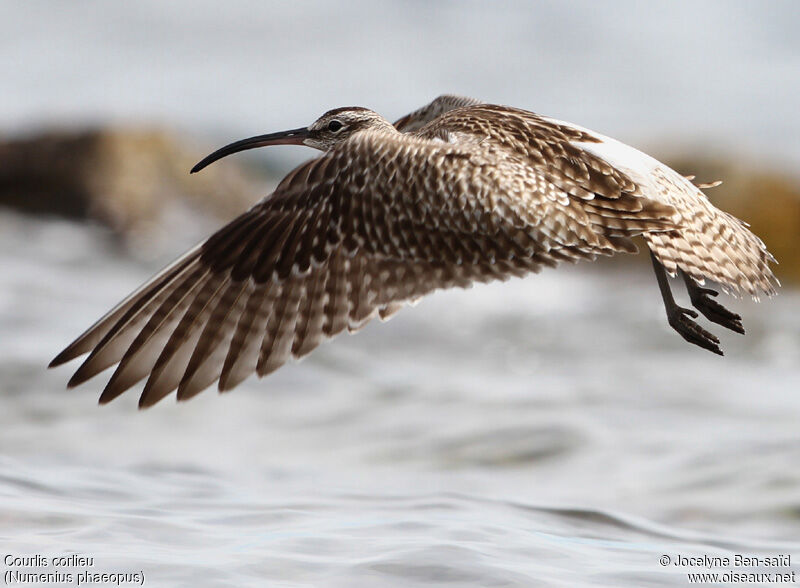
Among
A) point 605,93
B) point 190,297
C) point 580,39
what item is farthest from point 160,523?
point 580,39

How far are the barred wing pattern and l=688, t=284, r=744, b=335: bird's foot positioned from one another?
0.97 m

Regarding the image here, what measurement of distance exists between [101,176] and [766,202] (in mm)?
6325

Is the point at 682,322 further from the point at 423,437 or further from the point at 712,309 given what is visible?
the point at 423,437

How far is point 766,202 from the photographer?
12586 mm

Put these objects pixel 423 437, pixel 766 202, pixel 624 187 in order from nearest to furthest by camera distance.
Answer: pixel 624 187 → pixel 423 437 → pixel 766 202

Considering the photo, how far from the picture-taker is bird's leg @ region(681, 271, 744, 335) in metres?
6.37

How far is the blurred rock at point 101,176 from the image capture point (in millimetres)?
13273
